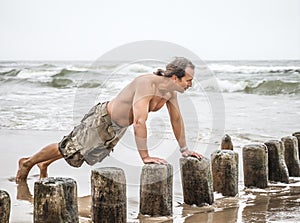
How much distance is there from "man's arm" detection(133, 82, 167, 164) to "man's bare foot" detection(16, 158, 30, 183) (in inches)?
69.9

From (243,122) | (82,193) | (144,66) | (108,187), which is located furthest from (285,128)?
(144,66)

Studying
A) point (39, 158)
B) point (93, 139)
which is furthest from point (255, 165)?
point (39, 158)

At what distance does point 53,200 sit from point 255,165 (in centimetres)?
281

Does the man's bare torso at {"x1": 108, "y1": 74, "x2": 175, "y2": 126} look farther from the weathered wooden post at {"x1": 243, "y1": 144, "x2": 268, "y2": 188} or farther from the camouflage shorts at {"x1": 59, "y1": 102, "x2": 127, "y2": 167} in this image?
the weathered wooden post at {"x1": 243, "y1": 144, "x2": 268, "y2": 188}

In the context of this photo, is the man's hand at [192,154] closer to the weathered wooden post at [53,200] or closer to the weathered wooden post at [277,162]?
the weathered wooden post at [277,162]

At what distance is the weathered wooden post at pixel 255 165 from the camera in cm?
575

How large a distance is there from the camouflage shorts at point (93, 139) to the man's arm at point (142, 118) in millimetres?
515

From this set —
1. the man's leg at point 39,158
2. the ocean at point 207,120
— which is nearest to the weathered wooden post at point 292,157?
the ocean at point 207,120

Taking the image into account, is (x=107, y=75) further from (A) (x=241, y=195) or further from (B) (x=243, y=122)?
(A) (x=241, y=195)

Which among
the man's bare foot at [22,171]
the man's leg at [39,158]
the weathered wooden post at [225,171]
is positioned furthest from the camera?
the man's bare foot at [22,171]

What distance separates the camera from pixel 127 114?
535 centimetres

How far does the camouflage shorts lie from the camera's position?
5.38 meters

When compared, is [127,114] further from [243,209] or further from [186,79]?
→ [243,209]

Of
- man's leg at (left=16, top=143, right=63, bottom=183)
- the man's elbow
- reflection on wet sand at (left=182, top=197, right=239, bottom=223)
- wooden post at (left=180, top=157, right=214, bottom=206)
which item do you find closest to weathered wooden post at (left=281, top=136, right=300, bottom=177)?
reflection on wet sand at (left=182, top=197, right=239, bottom=223)
